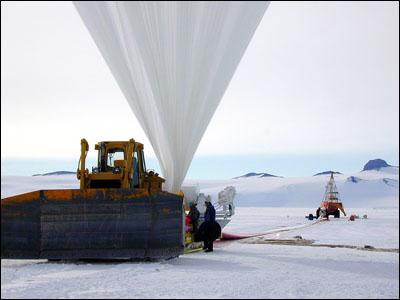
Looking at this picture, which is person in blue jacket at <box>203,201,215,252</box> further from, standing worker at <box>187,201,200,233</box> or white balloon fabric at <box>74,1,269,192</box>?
white balloon fabric at <box>74,1,269,192</box>

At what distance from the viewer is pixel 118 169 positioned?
9742 millimetres

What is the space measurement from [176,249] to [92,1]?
3929 mm

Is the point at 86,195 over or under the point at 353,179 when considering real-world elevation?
under

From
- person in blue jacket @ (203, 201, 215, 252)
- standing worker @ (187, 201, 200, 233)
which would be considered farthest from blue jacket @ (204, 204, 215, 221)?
standing worker @ (187, 201, 200, 233)

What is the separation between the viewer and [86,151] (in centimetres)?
991

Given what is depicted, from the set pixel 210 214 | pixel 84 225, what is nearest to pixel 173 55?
pixel 84 225

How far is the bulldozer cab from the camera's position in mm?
9633

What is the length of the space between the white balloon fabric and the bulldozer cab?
1.61 m

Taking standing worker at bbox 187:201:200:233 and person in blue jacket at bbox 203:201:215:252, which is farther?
standing worker at bbox 187:201:200:233

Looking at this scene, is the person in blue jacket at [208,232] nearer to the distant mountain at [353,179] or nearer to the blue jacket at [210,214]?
the blue jacket at [210,214]

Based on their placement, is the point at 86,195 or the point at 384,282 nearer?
the point at 384,282

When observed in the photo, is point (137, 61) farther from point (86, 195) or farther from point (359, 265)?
point (359, 265)

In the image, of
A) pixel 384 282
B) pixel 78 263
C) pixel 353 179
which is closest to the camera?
pixel 384 282

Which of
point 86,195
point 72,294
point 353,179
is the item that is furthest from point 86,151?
point 353,179
